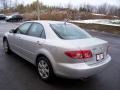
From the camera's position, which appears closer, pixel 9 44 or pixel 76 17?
pixel 9 44

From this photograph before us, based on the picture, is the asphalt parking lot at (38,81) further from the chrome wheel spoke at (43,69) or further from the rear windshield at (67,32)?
the rear windshield at (67,32)

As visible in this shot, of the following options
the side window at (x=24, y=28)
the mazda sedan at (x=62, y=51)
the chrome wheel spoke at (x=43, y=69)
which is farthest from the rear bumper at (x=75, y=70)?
the side window at (x=24, y=28)

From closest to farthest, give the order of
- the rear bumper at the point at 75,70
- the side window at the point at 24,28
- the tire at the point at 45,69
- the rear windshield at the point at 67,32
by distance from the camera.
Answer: the rear bumper at the point at 75,70 < the tire at the point at 45,69 < the rear windshield at the point at 67,32 < the side window at the point at 24,28

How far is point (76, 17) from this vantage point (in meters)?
41.4

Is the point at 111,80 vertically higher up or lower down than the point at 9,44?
lower down

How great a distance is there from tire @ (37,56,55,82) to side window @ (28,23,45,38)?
67 centimetres

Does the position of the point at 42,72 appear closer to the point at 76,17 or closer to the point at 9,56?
the point at 9,56

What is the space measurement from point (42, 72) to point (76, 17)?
124ft

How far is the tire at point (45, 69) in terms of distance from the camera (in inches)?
169

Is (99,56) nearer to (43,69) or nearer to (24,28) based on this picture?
(43,69)

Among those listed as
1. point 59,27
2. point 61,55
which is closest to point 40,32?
point 59,27

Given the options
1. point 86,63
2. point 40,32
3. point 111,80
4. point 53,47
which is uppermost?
point 40,32

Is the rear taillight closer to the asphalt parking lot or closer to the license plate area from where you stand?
the license plate area

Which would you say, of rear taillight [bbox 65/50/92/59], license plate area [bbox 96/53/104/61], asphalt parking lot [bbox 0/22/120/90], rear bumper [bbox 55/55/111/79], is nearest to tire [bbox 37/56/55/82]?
asphalt parking lot [bbox 0/22/120/90]
